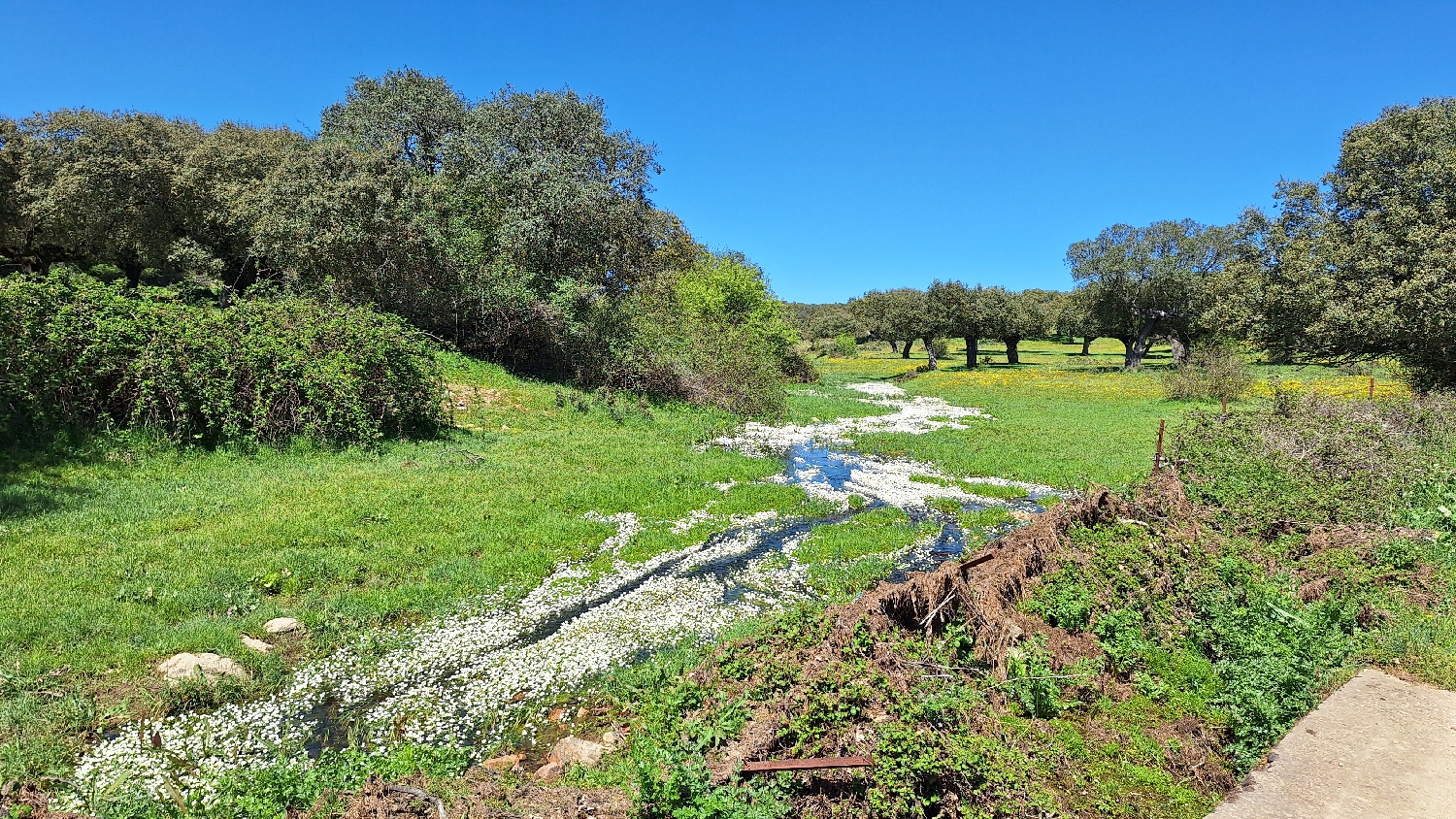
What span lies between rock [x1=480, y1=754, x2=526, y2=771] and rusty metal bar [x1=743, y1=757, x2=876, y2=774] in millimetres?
2697

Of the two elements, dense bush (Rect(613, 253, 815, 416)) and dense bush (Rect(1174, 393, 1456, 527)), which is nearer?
dense bush (Rect(1174, 393, 1456, 527))

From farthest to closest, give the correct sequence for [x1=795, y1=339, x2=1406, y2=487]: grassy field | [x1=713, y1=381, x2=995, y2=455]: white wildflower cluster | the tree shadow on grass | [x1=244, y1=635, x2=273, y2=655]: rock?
[x1=713, y1=381, x2=995, y2=455]: white wildflower cluster, [x1=795, y1=339, x2=1406, y2=487]: grassy field, the tree shadow on grass, [x1=244, y1=635, x2=273, y2=655]: rock

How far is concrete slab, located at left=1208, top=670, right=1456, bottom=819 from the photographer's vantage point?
5039 mm

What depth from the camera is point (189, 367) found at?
1509 centimetres

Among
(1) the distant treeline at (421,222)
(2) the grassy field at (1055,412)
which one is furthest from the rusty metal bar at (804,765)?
(1) the distant treeline at (421,222)

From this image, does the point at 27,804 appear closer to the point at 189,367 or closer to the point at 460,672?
the point at 460,672

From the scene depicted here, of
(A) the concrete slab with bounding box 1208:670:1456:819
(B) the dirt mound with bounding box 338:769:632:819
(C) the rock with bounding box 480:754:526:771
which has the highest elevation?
(B) the dirt mound with bounding box 338:769:632:819

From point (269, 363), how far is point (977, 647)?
17.4 meters

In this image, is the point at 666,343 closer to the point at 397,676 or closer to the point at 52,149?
the point at 397,676

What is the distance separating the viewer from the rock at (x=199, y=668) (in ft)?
24.0

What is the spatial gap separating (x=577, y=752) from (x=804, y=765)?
8.98ft

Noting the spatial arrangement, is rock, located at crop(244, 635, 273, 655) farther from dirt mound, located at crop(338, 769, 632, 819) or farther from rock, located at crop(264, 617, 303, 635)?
dirt mound, located at crop(338, 769, 632, 819)

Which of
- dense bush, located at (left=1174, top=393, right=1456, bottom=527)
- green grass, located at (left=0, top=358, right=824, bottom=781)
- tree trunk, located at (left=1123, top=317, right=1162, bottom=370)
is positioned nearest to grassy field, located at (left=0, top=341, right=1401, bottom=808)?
green grass, located at (left=0, top=358, right=824, bottom=781)

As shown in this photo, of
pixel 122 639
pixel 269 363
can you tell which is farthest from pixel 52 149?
pixel 122 639
